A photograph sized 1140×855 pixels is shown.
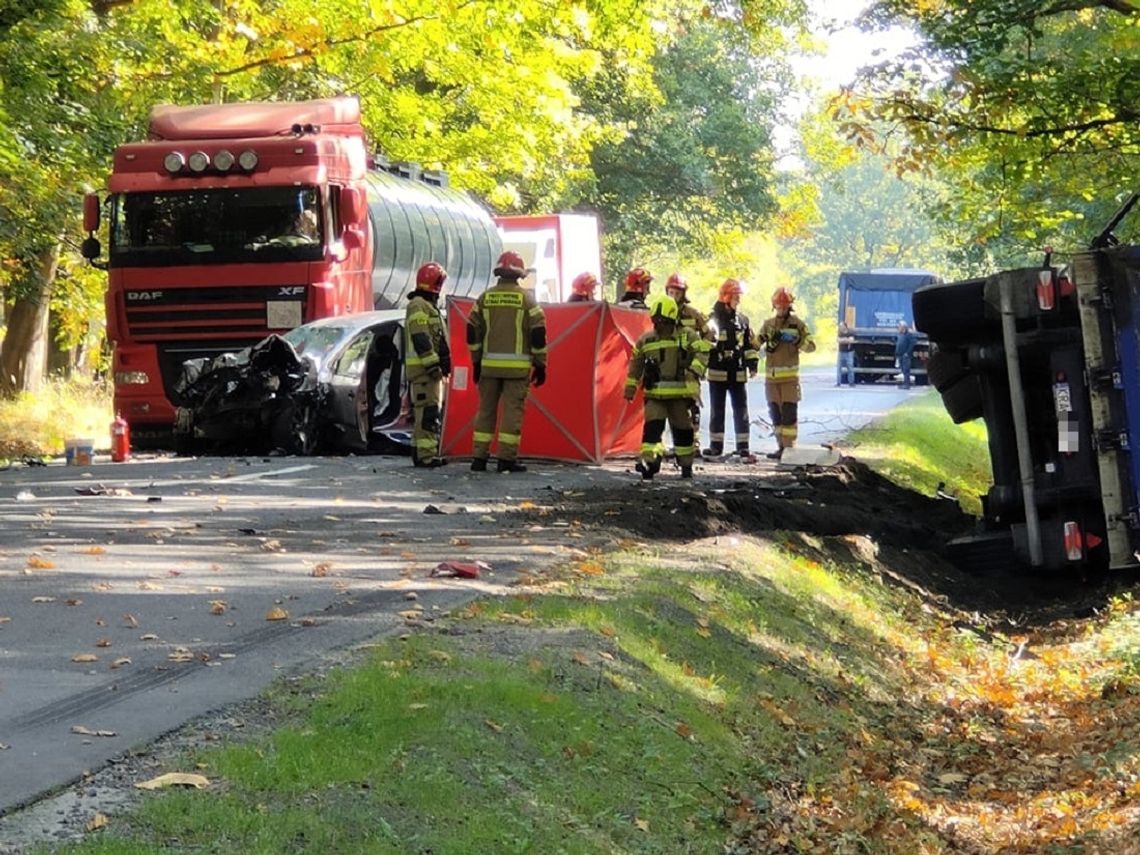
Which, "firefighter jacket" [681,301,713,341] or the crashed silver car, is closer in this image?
"firefighter jacket" [681,301,713,341]

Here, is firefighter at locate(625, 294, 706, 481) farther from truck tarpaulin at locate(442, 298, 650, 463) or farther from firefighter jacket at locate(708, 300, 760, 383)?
firefighter jacket at locate(708, 300, 760, 383)

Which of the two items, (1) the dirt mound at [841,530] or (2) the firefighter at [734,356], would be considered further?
(2) the firefighter at [734,356]

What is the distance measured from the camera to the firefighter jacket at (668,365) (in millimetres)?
17094

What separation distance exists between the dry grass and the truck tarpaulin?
6.65m

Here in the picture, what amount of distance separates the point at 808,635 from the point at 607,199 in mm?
39678

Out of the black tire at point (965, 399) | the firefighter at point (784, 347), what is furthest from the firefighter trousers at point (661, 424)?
the firefighter at point (784, 347)

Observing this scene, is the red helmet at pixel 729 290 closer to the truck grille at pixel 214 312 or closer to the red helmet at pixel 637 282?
the red helmet at pixel 637 282

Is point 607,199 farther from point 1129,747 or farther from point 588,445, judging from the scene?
point 1129,747

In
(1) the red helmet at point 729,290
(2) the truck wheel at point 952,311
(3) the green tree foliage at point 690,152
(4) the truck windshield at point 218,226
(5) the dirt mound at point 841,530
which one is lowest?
(5) the dirt mound at point 841,530

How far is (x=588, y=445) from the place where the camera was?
19281 mm

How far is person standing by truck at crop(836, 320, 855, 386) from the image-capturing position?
51188mm

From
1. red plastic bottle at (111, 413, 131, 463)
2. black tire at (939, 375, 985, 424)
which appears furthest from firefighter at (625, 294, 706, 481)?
red plastic bottle at (111, 413, 131, 463)

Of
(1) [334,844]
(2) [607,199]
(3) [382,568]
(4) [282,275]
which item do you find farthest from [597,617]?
(2) [607,199]

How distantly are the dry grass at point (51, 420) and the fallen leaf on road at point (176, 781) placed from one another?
58.4ft
